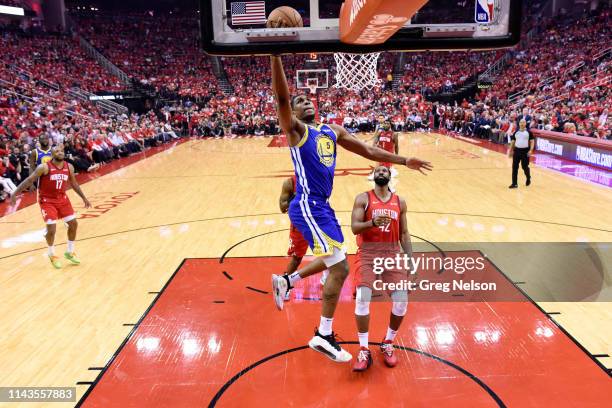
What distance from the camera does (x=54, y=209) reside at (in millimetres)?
6121

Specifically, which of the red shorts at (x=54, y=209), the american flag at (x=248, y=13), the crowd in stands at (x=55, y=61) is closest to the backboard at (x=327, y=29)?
the american flag at (x=248, y=13)

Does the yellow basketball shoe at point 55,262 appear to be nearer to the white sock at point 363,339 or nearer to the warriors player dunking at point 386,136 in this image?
the white sock at point 363,339

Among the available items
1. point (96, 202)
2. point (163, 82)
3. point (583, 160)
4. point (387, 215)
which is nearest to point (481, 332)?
point (387, 215)

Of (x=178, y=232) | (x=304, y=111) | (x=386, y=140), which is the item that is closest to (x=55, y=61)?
(x=178, y=232)

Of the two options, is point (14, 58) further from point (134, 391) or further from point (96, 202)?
point (134, 391)

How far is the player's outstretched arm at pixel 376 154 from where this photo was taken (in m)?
3.59

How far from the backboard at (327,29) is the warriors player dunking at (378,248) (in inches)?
59.9

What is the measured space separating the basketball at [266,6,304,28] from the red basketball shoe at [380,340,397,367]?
112 inches

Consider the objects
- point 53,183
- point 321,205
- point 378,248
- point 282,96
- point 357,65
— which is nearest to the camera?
point 282,96

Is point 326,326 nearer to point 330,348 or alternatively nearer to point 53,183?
point 330,348

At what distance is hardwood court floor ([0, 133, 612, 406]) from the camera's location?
425cm

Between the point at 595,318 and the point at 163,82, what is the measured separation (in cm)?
3249

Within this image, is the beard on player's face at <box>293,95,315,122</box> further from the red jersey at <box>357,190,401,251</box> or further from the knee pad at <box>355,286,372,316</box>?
the knee pad at <box>355,286,372,316</box>

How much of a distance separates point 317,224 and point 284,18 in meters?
1.94
